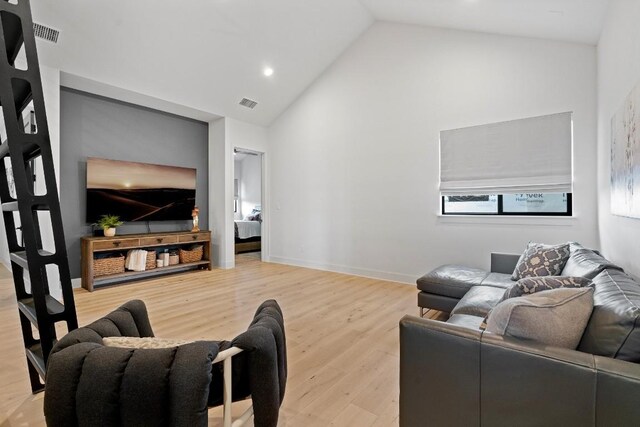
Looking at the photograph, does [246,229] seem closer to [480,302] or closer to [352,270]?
[352,270]

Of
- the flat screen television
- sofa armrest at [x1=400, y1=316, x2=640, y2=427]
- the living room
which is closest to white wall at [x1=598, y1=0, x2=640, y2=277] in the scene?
the living room

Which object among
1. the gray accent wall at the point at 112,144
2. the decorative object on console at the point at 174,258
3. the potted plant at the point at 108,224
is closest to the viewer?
the gray accent wall at the point at 112,144

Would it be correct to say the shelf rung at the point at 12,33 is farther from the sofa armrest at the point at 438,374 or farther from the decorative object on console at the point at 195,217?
the decorative object on console at the point at 195,217

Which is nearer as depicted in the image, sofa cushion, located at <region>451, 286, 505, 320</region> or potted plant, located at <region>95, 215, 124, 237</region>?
sofa cushion, located at <region>451, 286, 505, 320</region>

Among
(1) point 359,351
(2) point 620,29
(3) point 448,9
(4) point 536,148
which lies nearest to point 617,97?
(2) point 620,29

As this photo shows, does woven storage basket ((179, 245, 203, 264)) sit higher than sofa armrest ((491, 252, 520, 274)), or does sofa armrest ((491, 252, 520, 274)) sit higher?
sofa armrest ((491, 252, 520, 274))

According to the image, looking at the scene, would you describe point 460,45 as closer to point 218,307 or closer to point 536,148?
point 536,148

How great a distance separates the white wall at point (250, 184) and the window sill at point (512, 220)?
7139 mm

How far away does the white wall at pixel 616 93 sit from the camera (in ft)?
6.52

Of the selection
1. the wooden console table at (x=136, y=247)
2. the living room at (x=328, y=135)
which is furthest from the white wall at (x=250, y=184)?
the wooden console table at (x=136, y=247)

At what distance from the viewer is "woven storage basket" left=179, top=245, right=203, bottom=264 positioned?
5320mm

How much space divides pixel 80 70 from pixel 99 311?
2.92 meters

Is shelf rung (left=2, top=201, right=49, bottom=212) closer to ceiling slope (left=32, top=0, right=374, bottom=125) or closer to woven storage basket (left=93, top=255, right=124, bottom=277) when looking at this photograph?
ceiling slope (left=32, top=0, right=374, bottom=125)

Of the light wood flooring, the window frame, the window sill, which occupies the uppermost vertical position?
the window frame
